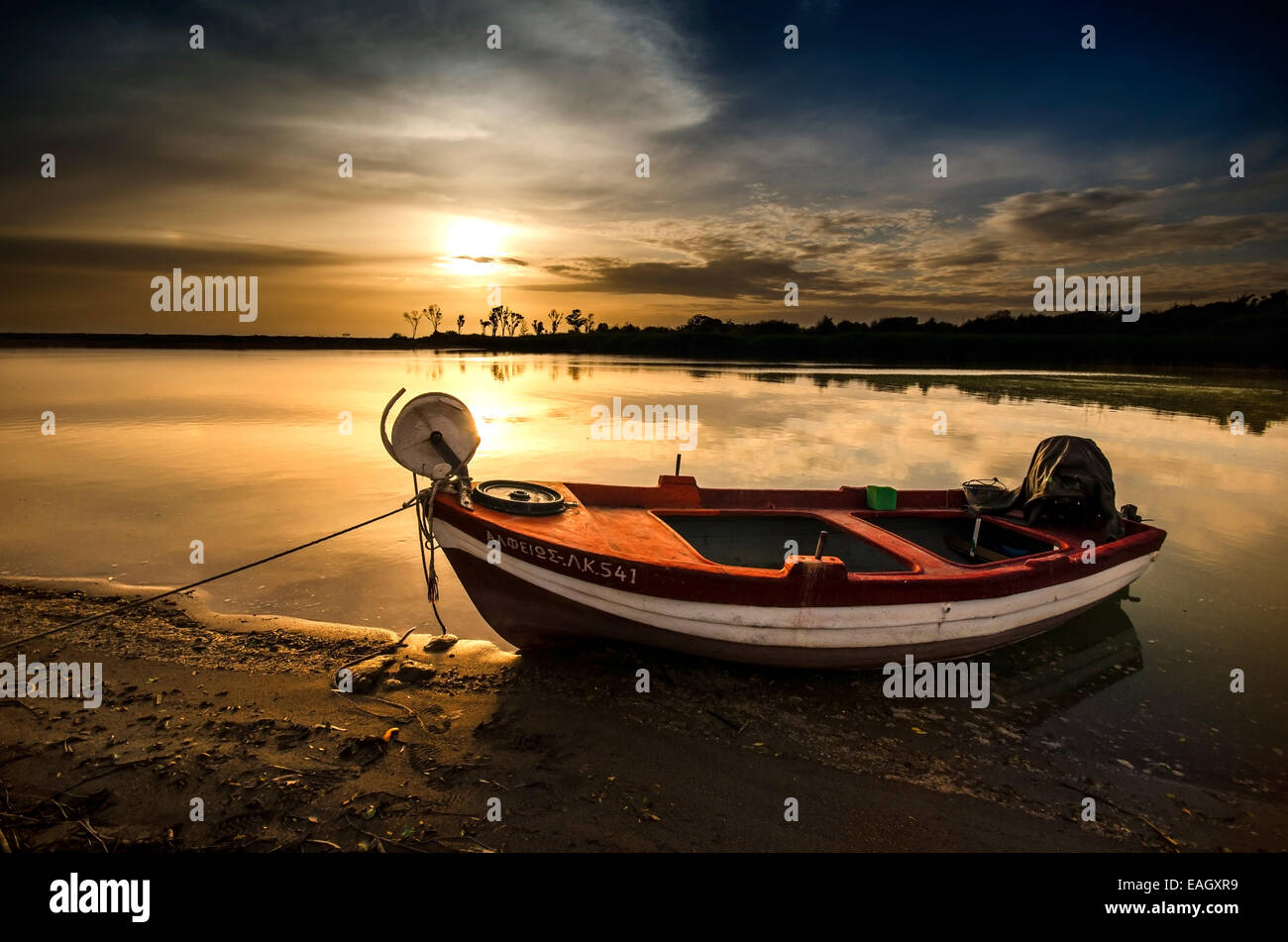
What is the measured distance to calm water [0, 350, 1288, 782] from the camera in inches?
246

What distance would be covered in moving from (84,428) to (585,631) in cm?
1954

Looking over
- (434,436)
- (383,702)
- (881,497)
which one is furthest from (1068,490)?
(383,702)

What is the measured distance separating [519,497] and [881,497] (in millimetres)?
4697

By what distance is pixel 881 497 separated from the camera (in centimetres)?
794

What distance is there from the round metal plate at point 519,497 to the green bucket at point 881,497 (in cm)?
410

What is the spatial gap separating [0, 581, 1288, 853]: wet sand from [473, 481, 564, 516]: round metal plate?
1.41 m

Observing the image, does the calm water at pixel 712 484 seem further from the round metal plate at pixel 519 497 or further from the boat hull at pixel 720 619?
the round metal plate at pixel 519 497

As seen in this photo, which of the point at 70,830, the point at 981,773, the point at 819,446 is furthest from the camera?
the point at 819,446

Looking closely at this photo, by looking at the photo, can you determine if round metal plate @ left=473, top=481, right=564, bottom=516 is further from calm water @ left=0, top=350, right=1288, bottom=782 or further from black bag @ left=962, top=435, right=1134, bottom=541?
black bag @ left=962, top=435, right=1134, bottom=541

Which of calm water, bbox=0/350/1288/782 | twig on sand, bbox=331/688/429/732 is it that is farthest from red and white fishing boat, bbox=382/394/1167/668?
twig on sand, bbox=331/688/429/732

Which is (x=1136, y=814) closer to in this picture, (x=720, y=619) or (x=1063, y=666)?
(x=1063, y=666)

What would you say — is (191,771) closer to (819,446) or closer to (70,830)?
(70,830)
